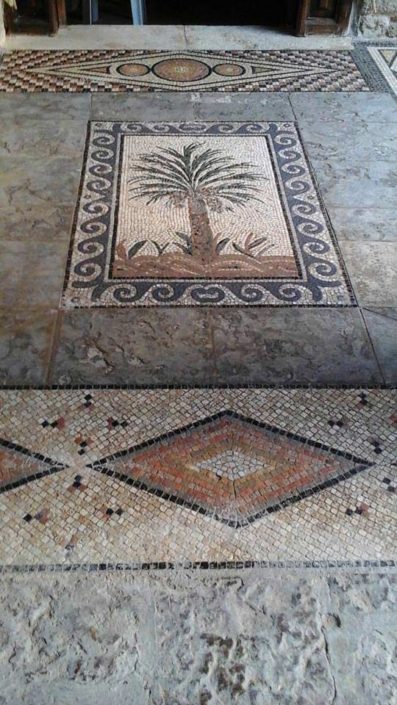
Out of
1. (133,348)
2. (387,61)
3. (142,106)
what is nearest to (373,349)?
(133,348)

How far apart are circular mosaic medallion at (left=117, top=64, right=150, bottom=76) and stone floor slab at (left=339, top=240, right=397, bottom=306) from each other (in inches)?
68.5

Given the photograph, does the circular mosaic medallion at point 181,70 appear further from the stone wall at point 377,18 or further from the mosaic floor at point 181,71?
the stone wall at point 377,18

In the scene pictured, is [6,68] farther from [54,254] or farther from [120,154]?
[54,254]

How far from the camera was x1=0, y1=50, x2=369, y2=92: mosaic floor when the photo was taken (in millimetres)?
3447

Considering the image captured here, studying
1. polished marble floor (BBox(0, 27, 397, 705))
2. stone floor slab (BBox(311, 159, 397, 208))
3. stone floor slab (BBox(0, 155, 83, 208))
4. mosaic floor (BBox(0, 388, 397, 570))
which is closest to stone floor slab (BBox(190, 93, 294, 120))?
stone floor slab (BBox(311, 159, 397, 208))

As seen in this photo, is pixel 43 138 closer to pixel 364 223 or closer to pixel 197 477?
pixel 364 223

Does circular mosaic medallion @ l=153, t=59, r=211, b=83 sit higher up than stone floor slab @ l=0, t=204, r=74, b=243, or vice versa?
circular mosaic medallion @ l=153, t=59, r=211, b=83

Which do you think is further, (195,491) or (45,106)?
(45,106)

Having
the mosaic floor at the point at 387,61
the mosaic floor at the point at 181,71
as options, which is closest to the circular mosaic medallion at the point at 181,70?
the mosaic floor at the point at 181,71

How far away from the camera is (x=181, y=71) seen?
142 inches

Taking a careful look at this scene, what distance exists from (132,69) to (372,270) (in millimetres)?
1986

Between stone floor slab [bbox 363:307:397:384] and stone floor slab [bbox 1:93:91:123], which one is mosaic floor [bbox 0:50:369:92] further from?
stone floor slab [bbox 363:307:397:384]

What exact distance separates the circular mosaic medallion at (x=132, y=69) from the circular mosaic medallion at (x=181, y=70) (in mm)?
57

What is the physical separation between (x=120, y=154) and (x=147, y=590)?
6.46ft
